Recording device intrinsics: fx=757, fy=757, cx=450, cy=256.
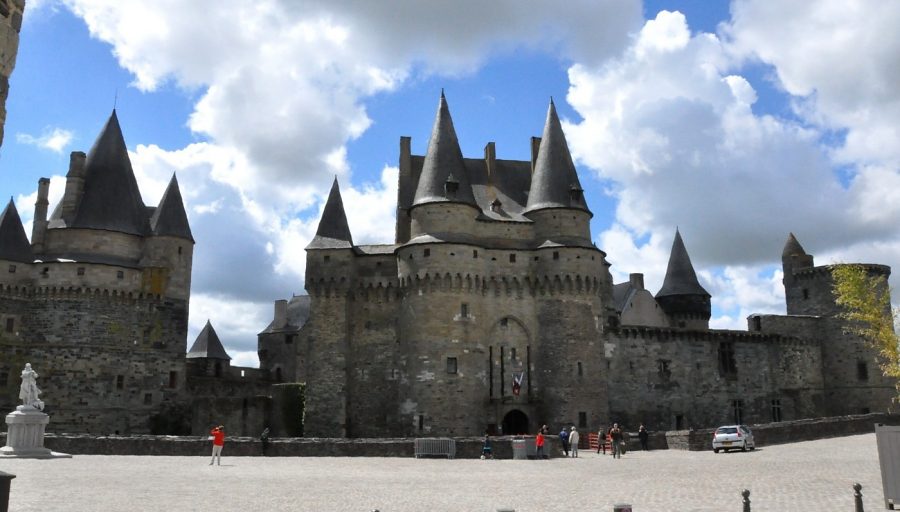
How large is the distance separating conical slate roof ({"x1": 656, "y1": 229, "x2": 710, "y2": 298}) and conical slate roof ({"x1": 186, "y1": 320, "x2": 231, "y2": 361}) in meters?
33.8

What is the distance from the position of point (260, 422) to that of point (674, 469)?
28707 millimetres

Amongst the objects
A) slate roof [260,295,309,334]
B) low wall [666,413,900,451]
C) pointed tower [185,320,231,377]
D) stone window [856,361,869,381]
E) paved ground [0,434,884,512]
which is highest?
slate roof [260,295,309,334]

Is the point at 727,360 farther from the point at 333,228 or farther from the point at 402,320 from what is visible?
the point at 333,228

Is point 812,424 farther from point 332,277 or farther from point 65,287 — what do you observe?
point 65,287

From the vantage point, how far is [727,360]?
4781cm

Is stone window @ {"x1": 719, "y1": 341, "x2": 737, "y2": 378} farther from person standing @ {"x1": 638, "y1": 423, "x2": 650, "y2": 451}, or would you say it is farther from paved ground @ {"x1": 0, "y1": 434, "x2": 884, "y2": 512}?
paved ground @ {"x1": 0, "y1": 434, "x2": 884, "y2": 512}

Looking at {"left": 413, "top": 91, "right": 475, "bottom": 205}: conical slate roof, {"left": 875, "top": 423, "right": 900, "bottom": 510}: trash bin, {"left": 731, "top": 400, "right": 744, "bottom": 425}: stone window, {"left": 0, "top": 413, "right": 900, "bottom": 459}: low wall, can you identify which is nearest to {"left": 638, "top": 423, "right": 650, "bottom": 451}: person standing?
{"left": 0, "top": 413, "right": 900, "bottom": 459}: low wall

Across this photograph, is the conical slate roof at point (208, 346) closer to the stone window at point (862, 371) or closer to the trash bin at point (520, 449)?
the trash bin at point (520, 449)

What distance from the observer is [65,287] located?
39.8m

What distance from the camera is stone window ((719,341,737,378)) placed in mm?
47594

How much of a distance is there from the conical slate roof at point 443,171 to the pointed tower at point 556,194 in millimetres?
3842

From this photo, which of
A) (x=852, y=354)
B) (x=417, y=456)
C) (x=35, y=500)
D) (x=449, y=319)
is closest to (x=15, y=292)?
(x=449, y=319)

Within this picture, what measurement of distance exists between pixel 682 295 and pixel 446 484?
42418 millimetres

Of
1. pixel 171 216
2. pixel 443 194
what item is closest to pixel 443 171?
pixel 443 194
